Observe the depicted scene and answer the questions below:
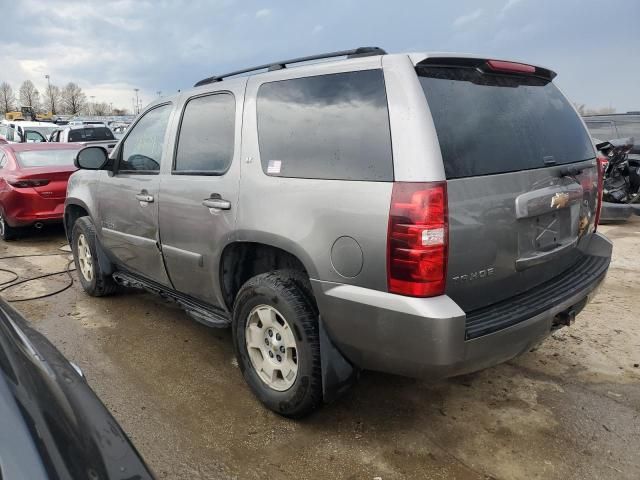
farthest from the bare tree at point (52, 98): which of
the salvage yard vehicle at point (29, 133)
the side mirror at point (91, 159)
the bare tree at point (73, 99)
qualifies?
the side mirror at point (91, 159)

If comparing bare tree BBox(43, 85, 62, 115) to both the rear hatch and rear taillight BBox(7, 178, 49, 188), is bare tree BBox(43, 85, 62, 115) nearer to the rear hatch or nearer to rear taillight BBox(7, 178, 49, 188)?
rear taillight BBox(7, 178, 49, 188)

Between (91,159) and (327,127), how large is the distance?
2.59 meters

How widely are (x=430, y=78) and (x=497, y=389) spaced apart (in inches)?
80.2

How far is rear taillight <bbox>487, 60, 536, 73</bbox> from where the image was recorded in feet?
8.39

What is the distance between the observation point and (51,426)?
123 centimetres

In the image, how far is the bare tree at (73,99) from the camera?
103625 mm

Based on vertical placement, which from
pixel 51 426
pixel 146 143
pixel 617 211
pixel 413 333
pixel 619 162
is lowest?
pixel 617 211

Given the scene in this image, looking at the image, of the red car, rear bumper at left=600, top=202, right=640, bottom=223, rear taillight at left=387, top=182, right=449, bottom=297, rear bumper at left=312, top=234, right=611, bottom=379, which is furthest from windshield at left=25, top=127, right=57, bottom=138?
rear taillight at left=387, top=182, right=449, bottom=297

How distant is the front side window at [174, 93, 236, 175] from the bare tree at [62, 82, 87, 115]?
113 m

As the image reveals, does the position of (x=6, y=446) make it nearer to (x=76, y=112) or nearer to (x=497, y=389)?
(x=497, y=389)

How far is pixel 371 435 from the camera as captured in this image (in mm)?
2758

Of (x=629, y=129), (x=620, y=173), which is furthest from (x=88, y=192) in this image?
(x=629, y=129)

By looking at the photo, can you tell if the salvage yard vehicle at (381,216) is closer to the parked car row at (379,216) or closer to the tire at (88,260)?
the parked car row at (379,216)

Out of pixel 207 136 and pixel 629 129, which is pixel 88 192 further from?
pixel 629 129
